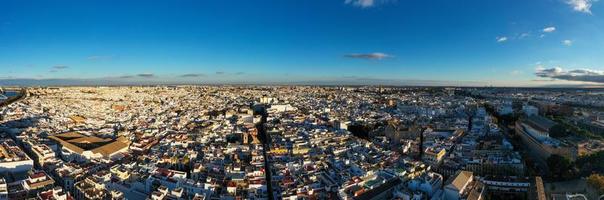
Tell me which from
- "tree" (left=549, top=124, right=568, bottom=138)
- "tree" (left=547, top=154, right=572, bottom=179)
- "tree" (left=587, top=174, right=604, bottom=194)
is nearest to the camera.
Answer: "tree" (left=587, top=174, right=604, bottom=194)

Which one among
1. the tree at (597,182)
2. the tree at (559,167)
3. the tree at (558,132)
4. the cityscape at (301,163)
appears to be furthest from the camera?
the tree at (558,132)

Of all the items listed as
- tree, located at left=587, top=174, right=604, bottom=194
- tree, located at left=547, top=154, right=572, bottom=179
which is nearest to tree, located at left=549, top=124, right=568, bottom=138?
tree, located at left=547, top=154, right=572, bottom=179

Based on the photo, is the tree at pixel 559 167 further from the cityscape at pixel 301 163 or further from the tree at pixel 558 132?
the tree at pixel 558 132

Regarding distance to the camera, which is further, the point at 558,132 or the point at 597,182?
the point at 558,132

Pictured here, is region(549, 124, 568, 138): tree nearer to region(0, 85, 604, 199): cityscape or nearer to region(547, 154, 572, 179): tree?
region(0, 85, 604, 199): cityscape

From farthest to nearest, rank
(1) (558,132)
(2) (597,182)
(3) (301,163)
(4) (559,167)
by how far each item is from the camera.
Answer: (1) (558,132) < (3) (301,163) < (4) (559,167) < (2) (597,182)

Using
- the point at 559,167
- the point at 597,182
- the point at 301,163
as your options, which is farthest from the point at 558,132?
the point at 301,163

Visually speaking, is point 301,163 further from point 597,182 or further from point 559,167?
point 559,167

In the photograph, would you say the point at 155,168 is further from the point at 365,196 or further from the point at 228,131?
the point at 228,131

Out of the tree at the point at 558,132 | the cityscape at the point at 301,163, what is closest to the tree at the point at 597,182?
the cityscape at the point at 301,163

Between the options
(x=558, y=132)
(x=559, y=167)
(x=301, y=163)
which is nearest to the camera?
(x=559, y=167)

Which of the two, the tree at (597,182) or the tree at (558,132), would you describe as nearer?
the tree at (597,182)

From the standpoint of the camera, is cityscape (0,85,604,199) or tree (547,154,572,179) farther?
tree (547,154,572,179)
